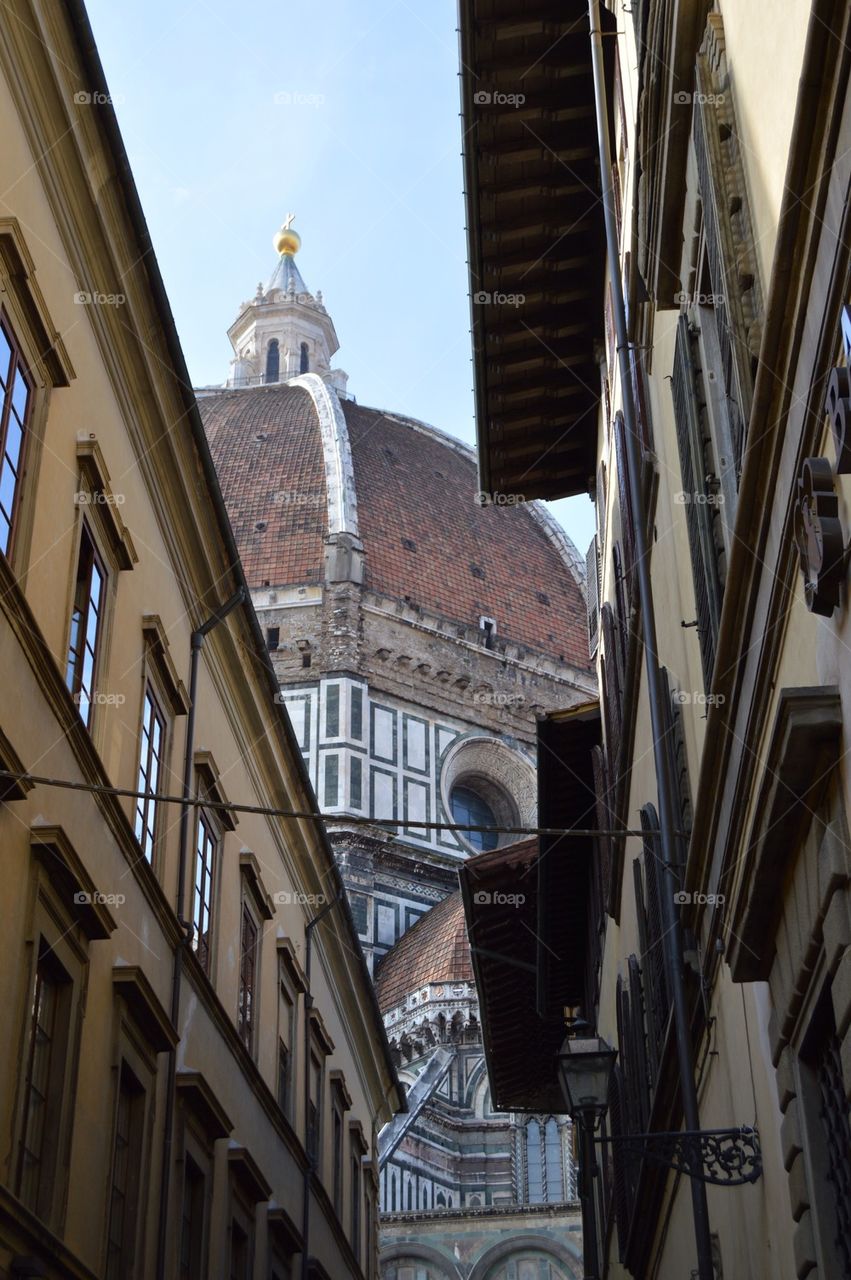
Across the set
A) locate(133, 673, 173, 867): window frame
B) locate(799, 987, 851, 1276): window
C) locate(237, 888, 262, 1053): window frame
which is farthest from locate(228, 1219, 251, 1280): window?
locate(799, 987, 851, 1276): window

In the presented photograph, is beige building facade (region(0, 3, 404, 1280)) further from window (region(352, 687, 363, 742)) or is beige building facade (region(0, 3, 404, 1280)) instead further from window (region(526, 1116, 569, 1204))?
window (region(352, 687, 363, 742))

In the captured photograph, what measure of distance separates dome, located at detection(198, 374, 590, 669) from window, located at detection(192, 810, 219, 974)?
1759 inches

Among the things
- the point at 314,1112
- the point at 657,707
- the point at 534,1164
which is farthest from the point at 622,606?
the point at 534,1164

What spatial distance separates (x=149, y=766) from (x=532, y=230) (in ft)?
17.7

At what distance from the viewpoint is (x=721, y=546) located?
7.90m

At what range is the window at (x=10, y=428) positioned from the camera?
898 centimetres

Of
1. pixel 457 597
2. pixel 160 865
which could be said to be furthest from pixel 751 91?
pixel 457 597

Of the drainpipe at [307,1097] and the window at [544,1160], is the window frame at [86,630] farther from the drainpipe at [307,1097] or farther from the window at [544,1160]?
the window at [544,1160]

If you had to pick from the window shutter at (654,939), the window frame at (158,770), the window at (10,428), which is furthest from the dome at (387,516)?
the window at (10,428)

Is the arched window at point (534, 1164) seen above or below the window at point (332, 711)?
below

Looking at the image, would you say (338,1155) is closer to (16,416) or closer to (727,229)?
(16,416)

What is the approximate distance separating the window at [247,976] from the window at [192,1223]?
205 centimetres

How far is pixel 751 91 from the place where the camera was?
6.40 metres

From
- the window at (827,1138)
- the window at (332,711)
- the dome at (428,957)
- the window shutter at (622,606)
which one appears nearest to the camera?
the window at (827,1138)
